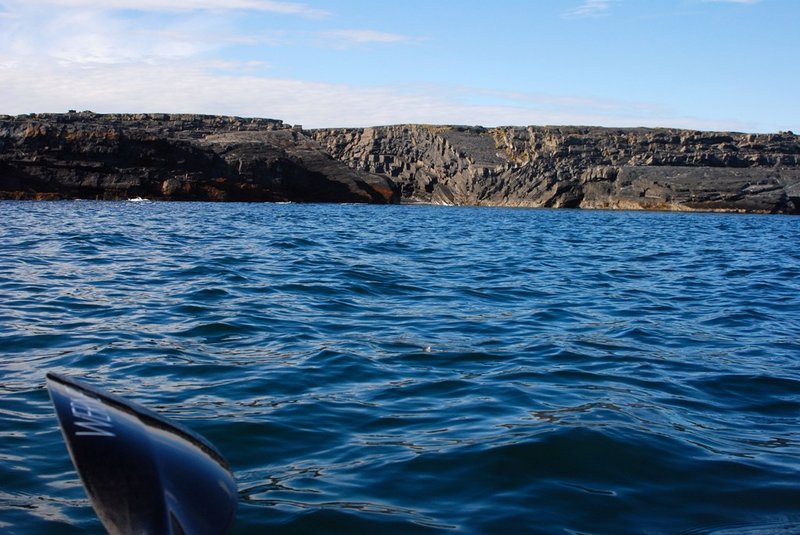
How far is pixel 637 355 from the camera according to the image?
23.7 feet

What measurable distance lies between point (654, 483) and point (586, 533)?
0.86m

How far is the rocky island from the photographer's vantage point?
1989 inches

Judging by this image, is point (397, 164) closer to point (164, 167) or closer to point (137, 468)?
point (164, 167)

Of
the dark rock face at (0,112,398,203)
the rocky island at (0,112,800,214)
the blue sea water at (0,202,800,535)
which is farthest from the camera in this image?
the rocky island at (0,112,800,214)

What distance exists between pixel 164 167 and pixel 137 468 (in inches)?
2127

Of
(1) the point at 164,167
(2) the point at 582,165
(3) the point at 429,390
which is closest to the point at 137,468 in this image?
(3) the point at 429,390

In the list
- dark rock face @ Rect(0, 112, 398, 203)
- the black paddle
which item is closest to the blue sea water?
the black paddle

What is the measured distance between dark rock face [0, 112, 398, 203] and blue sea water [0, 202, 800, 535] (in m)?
39.6

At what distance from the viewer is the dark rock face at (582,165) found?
205 ft

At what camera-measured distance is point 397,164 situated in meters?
80.2

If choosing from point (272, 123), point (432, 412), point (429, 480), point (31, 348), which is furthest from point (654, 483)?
A: point (272, 123)

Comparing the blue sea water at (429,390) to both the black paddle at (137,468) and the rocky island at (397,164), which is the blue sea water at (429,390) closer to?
the black paddle at (137,468)

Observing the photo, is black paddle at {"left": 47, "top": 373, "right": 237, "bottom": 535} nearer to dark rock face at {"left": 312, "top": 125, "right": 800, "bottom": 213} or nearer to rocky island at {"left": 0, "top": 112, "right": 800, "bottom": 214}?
rocky island at {"left": 0, "top": 112, "right": 800, "bottom": 214}

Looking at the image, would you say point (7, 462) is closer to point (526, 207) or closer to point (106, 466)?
point (106, 466)
